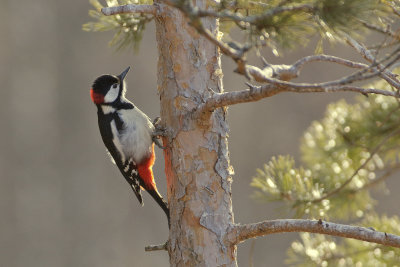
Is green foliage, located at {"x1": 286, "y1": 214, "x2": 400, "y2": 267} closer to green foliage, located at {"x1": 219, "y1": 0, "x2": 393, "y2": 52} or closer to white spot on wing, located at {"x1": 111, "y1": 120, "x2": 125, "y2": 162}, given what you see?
white spot on wing, located at {"x1": 111, "y1": 120, "x2": 125, "y2": 162}

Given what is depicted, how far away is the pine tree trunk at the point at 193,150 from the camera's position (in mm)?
1801

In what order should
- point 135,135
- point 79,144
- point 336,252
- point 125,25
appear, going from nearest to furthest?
1. point 125,25
2. point 336,252
3. point 135,135
4. point 79,144

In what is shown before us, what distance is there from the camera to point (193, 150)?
185 centimetres

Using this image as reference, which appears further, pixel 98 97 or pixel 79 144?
pixel 79 144

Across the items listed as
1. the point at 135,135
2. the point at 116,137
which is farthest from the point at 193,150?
the point at 116,137

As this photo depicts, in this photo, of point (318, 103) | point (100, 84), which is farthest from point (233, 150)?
point (100, 84)

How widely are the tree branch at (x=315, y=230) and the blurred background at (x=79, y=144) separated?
16.1 feet

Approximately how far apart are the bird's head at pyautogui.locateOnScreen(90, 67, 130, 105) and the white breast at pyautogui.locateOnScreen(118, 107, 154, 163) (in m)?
0.09

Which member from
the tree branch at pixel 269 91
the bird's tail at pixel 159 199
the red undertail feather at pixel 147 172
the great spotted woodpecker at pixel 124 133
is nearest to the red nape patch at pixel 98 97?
the great spotted woodpecker at pixel 124 133

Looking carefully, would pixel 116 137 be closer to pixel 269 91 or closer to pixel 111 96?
pixel 111 96

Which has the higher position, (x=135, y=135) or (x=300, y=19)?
(x=300, y=19)

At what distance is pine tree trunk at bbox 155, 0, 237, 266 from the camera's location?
1801mm

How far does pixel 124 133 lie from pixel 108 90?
22 cm

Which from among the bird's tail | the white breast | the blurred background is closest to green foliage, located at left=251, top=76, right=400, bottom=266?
the bird's tail
